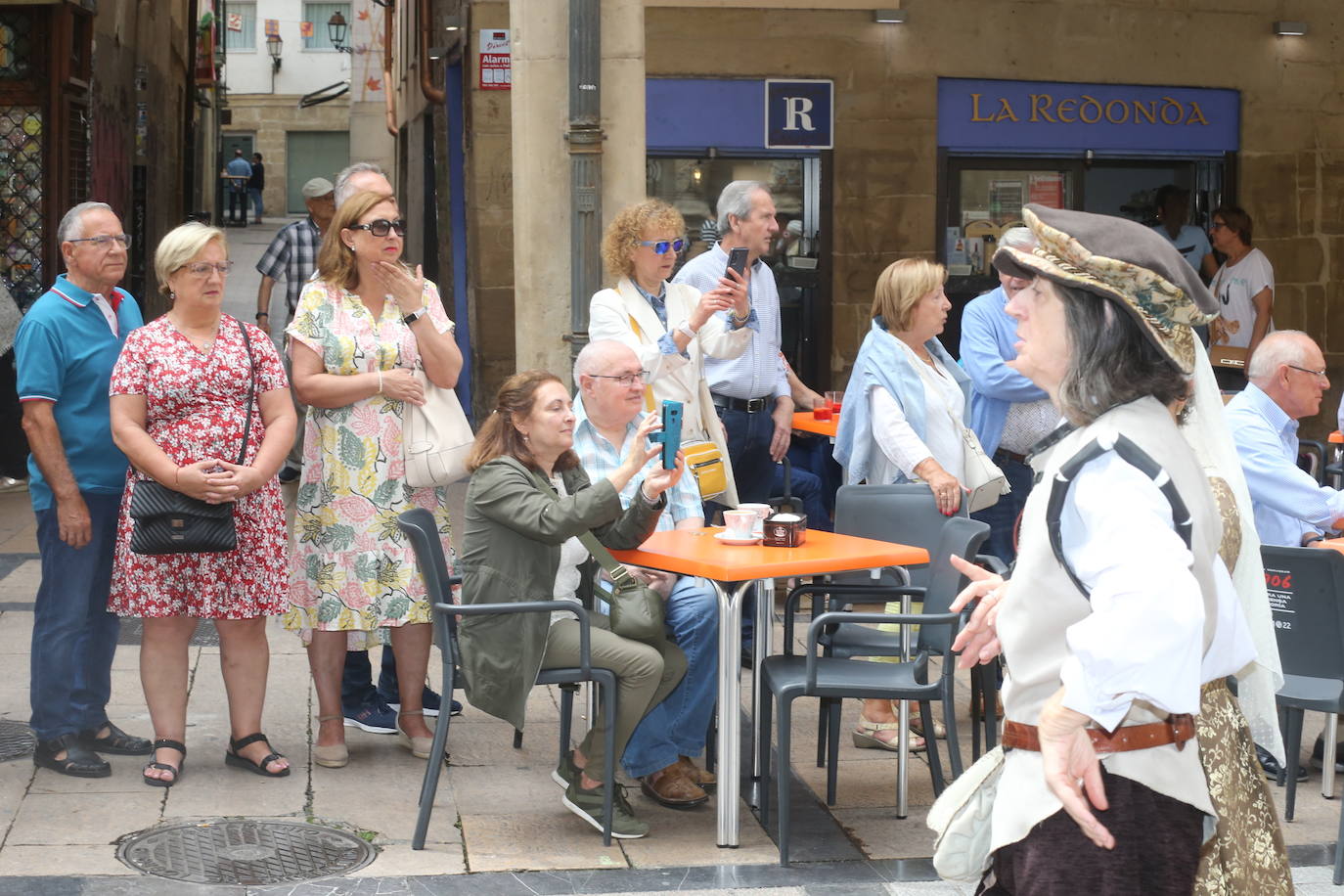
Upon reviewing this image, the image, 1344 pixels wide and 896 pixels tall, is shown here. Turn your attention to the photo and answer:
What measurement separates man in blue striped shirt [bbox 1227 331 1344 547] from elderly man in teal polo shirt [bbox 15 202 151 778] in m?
3.66

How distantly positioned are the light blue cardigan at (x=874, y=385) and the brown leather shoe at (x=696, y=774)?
1.28 m

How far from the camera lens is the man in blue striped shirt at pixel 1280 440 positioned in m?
5.52

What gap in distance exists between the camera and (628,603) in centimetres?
494

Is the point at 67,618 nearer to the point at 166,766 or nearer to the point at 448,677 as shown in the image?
the point at 166,766

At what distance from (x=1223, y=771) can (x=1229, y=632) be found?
23cm

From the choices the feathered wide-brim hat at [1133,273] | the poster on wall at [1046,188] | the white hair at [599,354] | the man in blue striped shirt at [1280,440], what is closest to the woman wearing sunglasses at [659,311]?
the white hair at [599,354]

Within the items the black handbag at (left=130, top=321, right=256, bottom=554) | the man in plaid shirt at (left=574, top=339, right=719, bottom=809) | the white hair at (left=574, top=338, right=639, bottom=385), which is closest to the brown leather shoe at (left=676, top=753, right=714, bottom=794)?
the man in plaid shirt at (left=574, top=339, right=719, bottom=809)

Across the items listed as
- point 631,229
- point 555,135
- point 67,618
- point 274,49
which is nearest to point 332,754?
point 67,618

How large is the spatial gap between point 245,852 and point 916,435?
104 inches

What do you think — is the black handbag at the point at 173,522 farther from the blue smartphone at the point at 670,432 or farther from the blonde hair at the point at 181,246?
the blue smartphone at the point at 670,432

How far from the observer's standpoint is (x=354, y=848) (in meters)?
4.72

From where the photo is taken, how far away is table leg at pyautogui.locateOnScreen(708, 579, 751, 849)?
4770 mm

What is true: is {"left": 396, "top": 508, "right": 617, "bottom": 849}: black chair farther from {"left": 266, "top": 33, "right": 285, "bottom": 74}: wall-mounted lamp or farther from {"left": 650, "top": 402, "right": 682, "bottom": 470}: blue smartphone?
{"left": 266, "top": 33, "right": 285, "bottom": 74}: wall-mounted lamp

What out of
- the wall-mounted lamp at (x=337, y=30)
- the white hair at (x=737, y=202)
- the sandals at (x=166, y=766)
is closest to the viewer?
the sandals at (x=166, y=766)
